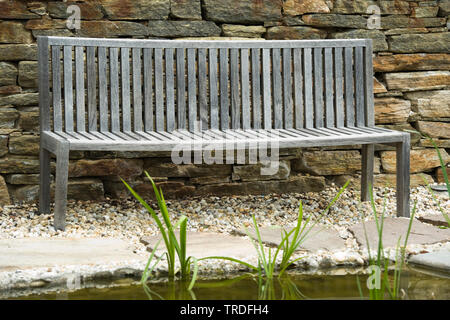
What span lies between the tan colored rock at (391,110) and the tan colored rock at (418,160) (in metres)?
0.22

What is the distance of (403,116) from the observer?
14.6ft

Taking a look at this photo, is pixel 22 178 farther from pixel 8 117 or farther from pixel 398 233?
pixel 398 233

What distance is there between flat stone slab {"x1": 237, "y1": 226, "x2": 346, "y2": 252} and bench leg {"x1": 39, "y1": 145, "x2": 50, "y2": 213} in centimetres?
113

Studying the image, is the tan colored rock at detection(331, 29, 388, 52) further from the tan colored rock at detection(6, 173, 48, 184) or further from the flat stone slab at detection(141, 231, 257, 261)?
the tan colored rock at detection(6, 173, 48, 184)

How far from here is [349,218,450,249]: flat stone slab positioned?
3.07 meters

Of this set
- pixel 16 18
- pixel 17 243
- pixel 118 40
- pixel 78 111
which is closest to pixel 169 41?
pixel 118 40

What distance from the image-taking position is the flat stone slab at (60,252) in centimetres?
261

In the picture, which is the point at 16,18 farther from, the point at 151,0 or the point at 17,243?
the point at 17,243

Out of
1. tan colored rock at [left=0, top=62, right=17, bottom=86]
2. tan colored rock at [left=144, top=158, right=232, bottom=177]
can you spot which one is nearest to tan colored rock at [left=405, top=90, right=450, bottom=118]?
tan colored rock at [left=144, top=158, right=232, bottom=177]

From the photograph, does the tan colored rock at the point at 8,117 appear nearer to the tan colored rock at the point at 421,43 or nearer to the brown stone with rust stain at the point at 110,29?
the brown stone with rust stain at the point at 110,29

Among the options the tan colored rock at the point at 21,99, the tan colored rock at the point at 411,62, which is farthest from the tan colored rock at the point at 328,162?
the tan colored rock at the point at 21,99

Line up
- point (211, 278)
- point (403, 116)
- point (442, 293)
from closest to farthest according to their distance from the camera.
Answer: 1. point (442, 293)
2. point (211, 278)
3. point (403, 116)

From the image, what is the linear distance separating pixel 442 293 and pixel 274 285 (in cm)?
58

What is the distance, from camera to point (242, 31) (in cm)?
415
